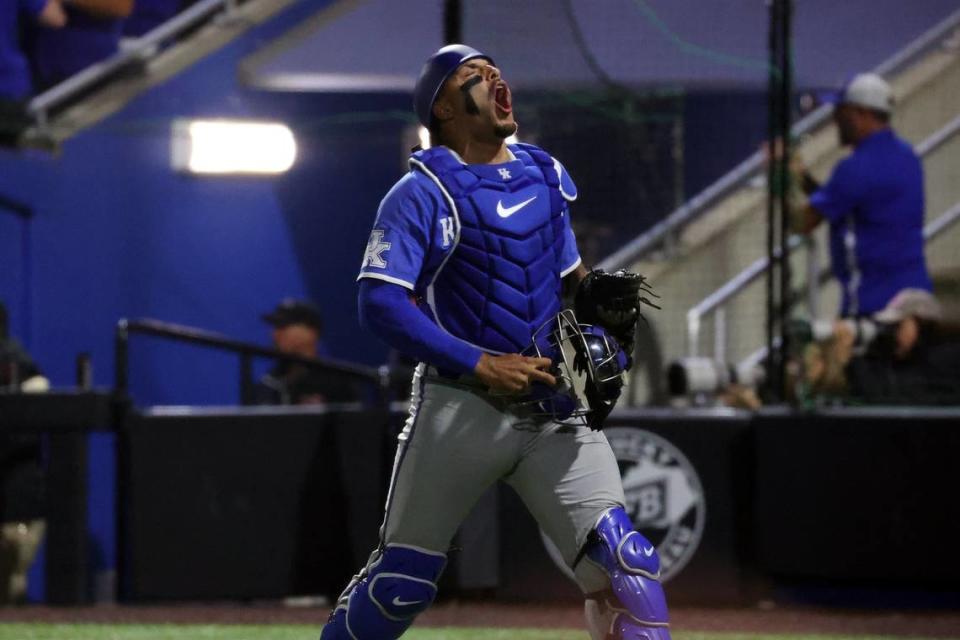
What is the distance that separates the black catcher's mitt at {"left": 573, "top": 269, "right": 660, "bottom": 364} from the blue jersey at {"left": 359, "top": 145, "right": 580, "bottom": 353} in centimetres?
13

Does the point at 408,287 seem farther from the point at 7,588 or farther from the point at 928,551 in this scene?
the point at 7,588

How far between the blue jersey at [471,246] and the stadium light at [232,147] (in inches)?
236

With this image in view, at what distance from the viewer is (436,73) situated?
4.63 metres

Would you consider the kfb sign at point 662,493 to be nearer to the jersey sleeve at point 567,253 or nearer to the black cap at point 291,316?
the black cap at point 291,316

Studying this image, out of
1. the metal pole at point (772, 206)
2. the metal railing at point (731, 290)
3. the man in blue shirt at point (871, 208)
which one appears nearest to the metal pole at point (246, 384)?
the metal railing at point (731, 290)

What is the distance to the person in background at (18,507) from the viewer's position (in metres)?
7.97

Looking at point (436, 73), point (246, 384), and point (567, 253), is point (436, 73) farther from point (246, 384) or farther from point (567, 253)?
point (246, 384)

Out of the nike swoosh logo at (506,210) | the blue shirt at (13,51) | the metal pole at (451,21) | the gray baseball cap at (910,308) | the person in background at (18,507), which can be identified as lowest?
the person in background at (18,507)

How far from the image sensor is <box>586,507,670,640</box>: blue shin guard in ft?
14.2

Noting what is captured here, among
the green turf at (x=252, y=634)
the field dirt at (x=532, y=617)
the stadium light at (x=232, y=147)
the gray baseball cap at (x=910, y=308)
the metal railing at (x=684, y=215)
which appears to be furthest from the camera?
the stadium light at (x=232, y=147)

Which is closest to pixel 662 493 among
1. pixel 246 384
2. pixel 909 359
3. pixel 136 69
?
pixel 909 359

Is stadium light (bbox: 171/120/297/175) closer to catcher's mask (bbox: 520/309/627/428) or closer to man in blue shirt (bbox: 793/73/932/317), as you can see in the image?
man in blue shirt (bbox: 793/73/932/317)

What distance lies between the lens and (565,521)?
4.49 m

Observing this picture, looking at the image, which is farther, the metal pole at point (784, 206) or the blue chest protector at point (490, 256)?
the metal pole at point (784, 206)
